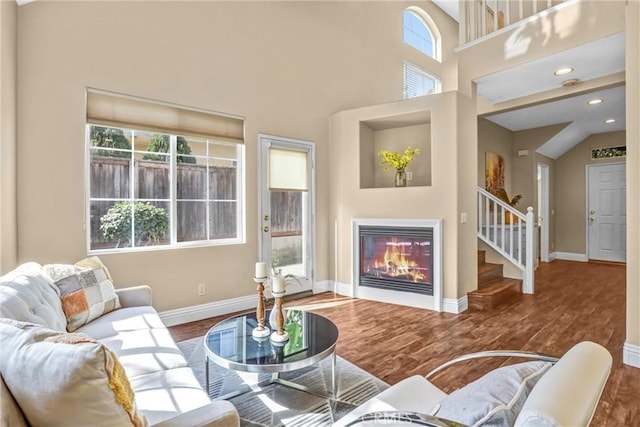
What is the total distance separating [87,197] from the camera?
309 cm

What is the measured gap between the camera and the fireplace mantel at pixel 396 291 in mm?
4090

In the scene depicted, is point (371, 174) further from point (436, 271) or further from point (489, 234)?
point (489, 234)

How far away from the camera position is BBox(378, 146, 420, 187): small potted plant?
15.1 feet

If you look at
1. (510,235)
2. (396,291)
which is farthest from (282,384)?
(510,235)

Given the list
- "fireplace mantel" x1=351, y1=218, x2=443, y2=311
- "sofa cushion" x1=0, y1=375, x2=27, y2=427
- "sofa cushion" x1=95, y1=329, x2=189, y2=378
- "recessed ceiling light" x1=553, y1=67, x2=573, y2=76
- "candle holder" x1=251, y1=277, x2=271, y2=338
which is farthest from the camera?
"fireplace mantel" x1=351, y1=218, x2=443, y2=311

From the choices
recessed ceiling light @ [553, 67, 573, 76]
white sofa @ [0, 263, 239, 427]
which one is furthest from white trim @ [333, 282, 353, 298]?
recessed ceiling light @ [553, 67, 573, 76]

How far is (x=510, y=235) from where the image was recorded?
198 inches

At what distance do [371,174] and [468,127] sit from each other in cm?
142

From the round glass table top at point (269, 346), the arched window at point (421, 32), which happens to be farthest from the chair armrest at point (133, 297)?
the arched window at point (421, 32)

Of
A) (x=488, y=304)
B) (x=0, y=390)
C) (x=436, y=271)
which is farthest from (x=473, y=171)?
(x=0, y=390)

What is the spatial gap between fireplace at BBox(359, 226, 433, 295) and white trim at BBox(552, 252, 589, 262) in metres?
5.61

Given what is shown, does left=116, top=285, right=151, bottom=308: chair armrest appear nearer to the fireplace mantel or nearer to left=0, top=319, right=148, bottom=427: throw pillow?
left=0, top=319, right=148, bottom=427: throw pillow

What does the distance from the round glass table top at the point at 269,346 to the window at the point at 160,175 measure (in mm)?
1558

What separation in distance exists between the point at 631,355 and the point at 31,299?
4.01 metres
